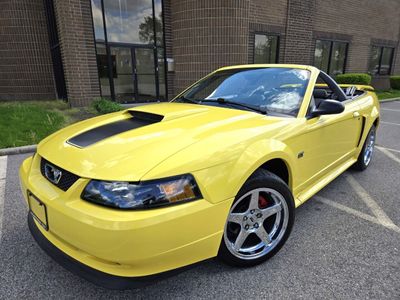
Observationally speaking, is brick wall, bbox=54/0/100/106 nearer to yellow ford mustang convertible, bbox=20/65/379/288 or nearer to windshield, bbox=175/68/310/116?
windshield, bbox=175/68/310/116

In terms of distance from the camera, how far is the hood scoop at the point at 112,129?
6.76ft

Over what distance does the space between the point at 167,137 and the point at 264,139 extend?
2.29ft

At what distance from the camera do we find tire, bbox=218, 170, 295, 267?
77.9 inches

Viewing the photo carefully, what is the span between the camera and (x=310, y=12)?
38.9 feet

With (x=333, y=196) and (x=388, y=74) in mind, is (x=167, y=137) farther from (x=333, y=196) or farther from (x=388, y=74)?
(x=388, y=74)

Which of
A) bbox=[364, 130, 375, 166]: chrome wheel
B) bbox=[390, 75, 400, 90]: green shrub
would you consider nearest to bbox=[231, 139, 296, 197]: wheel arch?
bbox=[364, 130, 375, 166]: chrome wheel

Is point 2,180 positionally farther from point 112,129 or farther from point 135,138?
point 135,138

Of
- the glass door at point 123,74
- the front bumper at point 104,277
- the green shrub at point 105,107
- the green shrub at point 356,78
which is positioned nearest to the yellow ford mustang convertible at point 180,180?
the front bumper at point 104,277

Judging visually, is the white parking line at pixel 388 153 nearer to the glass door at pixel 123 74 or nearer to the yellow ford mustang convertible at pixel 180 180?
the yellow ford mustang convertible at pixel 180 180

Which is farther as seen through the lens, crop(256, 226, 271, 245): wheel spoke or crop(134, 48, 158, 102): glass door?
crop(134, 48, 158, 102): glass door

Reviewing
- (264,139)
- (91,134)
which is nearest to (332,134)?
(264,139)

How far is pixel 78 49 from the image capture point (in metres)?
8.63

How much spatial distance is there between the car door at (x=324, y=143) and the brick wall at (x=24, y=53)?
32.3 feet

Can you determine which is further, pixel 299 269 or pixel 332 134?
pixel 332 134
